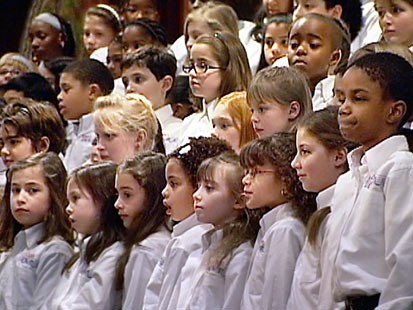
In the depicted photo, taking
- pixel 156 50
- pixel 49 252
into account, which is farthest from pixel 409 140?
pixel 156 50

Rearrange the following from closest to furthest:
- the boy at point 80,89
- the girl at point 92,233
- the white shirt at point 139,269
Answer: the white shirt at point 139,269
the girl at point 92,233
the boy at point 80,89

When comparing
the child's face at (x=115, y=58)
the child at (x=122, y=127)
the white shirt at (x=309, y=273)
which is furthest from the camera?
the child's face at (x=115, y=58)

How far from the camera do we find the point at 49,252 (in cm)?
524

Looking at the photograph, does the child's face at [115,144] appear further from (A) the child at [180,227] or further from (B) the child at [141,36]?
(B) the child at [141,36]

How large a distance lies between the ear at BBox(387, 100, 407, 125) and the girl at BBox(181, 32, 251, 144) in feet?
5.73

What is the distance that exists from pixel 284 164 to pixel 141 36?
288cm

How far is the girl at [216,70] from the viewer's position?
5.44 meters

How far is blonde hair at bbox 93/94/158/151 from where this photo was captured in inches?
215

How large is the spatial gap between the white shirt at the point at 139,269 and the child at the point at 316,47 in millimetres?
923

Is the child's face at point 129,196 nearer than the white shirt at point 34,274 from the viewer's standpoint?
Yes

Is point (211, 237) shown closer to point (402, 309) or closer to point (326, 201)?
point (326, 201)

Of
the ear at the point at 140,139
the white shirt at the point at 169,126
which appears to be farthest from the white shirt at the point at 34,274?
the white shirt at the point at 169,126

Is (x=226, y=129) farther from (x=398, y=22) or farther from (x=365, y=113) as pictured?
(x=365, y=113)

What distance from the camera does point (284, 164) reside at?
13.8 ft
